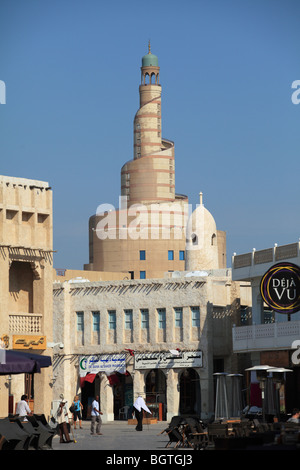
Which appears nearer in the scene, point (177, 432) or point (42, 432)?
point (42, 432)

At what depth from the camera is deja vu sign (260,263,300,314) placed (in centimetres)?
4762

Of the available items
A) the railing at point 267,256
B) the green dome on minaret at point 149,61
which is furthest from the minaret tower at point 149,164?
the railing at point 267,256

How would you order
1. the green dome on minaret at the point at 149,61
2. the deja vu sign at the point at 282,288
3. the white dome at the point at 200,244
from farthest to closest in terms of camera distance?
1. the green dome on minaret at the point at 149,61
2. the white dome at the point at 200,244
3. the deja vu sign at the point at 282,288

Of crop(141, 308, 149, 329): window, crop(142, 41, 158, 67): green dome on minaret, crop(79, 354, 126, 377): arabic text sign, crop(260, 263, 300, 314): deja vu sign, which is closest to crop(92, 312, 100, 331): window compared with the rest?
crop(79, 354, 126, 377): arabic text sign

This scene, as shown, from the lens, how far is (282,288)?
4816 centimetres

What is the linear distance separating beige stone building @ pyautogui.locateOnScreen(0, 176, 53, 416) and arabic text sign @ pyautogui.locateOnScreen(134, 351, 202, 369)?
14.8 m

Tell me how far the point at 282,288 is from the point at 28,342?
506 inches

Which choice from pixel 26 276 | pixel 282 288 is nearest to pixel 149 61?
pixel 282 288

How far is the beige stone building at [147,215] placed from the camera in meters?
107

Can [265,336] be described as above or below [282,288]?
below

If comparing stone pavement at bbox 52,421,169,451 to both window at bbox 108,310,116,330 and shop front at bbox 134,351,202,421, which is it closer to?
shop front at bbox 134,351,202,421

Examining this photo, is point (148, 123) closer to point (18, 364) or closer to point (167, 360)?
point (167, 360)

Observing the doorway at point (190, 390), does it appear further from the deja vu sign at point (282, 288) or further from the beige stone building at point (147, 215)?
the beige stone building at point (147, 215)

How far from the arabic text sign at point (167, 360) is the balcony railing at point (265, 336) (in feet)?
9.17
